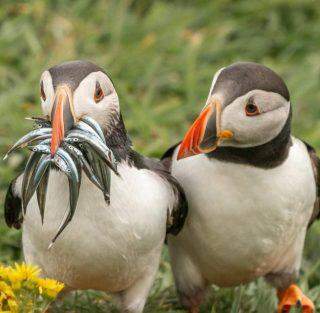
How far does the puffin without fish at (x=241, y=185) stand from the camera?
4.48 meters

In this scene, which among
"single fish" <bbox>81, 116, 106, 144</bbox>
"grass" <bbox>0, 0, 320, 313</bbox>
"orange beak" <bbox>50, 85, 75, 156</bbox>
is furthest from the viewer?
"grass" <bbox>0, 0, 320, 313</bbox>

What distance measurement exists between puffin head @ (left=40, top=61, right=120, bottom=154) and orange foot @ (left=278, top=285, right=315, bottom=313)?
1.61 metres

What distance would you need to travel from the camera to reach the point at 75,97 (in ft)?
13.5

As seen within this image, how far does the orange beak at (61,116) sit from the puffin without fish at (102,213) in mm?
36

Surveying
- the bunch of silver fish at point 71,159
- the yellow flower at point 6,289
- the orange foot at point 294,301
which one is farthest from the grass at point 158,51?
the yellow flower at point 6,289

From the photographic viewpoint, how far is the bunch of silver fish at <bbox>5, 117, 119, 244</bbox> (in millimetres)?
4043

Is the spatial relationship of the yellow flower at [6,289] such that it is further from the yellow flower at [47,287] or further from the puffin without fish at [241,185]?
the puffin without fish at [241,185]

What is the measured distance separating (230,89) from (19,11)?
414cm

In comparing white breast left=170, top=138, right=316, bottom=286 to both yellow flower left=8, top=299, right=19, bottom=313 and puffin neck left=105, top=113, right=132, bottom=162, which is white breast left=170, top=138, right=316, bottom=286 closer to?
puffin neck left=105, top=113, right=132, bottom=162

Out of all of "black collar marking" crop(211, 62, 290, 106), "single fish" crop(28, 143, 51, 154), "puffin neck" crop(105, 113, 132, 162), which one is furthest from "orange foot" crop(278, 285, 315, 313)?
"single fish" crop(28, 143, 51, 154)

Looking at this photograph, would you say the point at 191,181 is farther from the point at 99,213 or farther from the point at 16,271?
the point at 16,271

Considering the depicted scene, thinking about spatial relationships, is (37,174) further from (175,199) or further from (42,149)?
(175,199)

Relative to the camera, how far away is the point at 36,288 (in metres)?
3.77

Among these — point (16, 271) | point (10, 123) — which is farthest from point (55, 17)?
point (16, 271)
